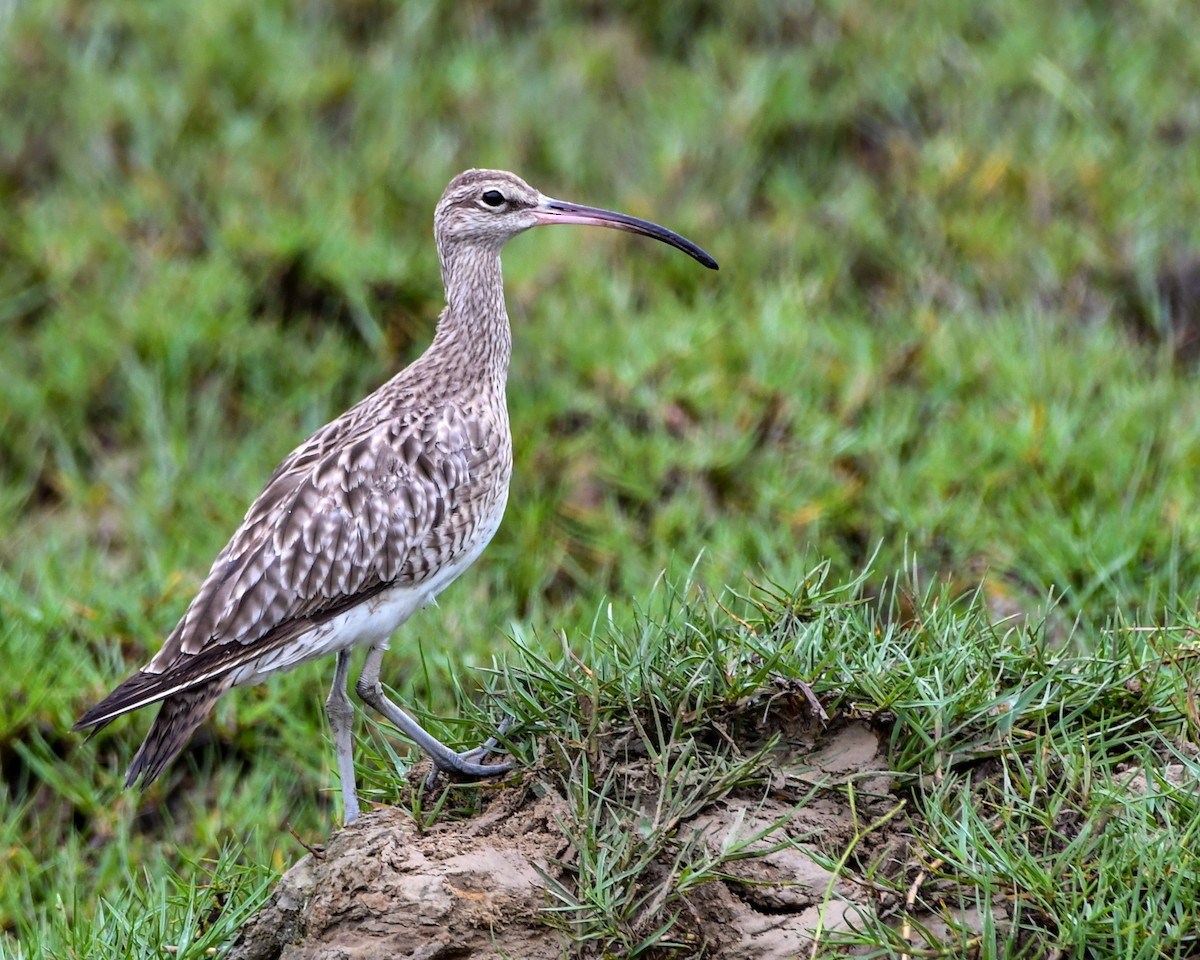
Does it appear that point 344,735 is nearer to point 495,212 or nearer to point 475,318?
point 475,318

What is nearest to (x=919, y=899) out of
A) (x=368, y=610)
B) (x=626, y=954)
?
(x=626, y=954)

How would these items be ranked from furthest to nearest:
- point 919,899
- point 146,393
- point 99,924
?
1. point 146,393
2. point 99,924
3. point 919,899

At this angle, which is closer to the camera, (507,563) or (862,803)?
(862,803)

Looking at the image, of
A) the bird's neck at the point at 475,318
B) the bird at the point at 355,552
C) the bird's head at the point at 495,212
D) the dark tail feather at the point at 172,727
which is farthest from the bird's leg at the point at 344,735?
the bird's head at the point at 495,212

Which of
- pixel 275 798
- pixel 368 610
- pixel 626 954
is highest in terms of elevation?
pixel 368 610

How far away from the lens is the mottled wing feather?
17.2 ft

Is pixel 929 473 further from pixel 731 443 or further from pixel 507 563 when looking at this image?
pixel 507 563

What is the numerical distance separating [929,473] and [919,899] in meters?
3.36

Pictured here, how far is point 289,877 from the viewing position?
181 inches

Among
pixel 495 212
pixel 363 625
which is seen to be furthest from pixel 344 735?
pixel 495 212

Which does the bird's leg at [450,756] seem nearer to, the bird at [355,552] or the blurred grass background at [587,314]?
the bird at [355,552]

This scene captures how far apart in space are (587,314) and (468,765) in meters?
4.23

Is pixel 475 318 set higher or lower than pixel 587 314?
higher

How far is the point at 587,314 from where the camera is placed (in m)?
8.62
